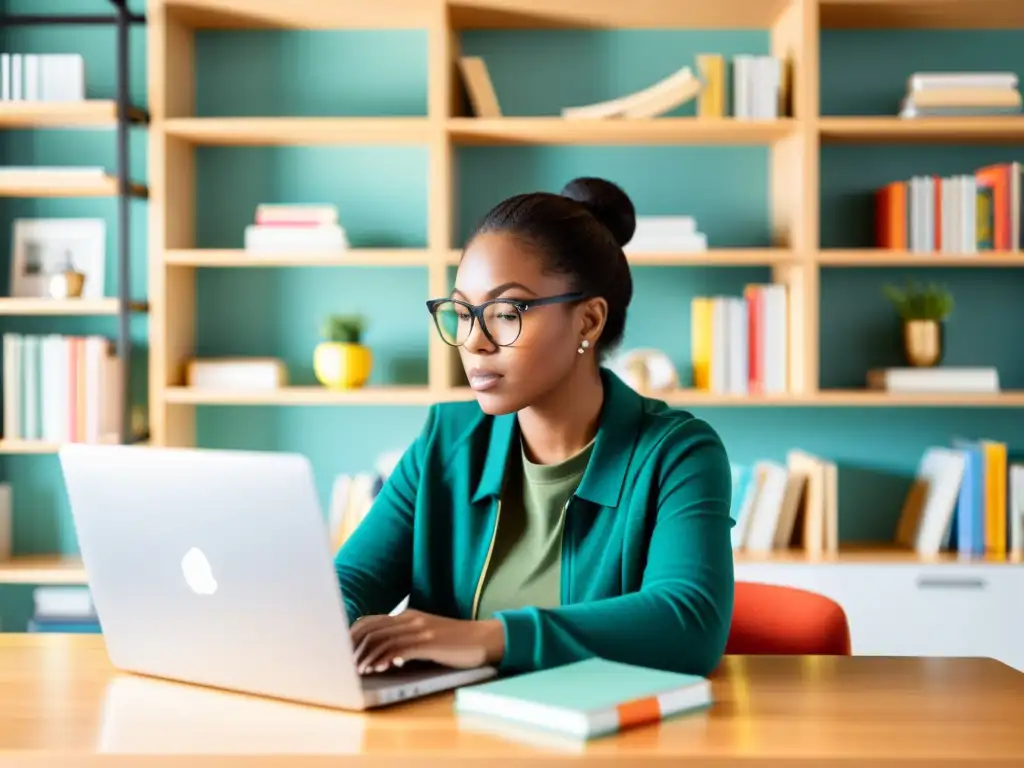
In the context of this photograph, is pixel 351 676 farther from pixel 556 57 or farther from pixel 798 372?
pixel 556 57

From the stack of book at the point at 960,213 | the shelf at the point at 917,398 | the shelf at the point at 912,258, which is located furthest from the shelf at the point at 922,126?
the shelf at the point at 917,398

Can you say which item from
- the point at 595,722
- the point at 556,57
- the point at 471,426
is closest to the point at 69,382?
the point at 556,57

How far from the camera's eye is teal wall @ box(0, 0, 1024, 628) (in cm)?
346

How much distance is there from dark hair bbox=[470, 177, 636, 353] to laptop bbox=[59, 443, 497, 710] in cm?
61

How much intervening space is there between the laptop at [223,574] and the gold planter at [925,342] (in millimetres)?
2347

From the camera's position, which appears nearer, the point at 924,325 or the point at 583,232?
the point at 583,232

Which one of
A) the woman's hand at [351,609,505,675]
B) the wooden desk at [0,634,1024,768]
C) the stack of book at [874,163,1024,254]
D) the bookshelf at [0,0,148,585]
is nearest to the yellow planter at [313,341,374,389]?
the bookshelf at [0,0,148,585]

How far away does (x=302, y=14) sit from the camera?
333 cm

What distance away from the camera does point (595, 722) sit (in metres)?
1.06

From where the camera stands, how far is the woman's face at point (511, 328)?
1.54 m

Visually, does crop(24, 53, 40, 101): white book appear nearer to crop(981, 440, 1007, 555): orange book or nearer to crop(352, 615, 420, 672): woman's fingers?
crop(352, 615, 420, 672): woman's fingers

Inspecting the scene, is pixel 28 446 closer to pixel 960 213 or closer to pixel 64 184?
pixel 64 184

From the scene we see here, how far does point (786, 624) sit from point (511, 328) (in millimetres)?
557

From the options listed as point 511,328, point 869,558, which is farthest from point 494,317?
point 869,558
